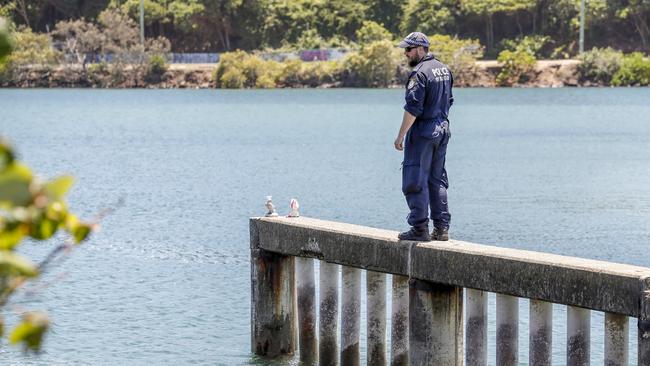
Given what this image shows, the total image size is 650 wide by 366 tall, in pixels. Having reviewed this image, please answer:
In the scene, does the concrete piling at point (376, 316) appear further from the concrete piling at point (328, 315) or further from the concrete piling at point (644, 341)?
the concrete piling at point (644, 341)

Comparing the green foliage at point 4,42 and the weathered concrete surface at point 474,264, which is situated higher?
the green foliage at point 4,42

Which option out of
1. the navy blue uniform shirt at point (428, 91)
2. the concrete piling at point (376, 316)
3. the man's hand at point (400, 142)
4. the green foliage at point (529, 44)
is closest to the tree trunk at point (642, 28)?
the green foliage at point (529, 44)

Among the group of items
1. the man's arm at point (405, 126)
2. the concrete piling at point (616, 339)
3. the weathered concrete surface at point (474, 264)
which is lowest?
the concrete piling at point (616, 339)

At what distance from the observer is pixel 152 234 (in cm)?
2948

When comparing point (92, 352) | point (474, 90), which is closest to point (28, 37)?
point (474, 90)

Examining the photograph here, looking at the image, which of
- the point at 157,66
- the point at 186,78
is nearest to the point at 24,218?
the point at 186,78

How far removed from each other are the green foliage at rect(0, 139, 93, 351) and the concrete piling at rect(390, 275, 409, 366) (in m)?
9.28

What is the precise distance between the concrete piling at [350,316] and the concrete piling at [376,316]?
4.5 inches

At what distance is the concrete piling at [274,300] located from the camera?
46.5ft

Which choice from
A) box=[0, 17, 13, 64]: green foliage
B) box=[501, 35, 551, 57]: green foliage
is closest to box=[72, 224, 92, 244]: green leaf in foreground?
box=[0, 17, 13, 64]: green foliage

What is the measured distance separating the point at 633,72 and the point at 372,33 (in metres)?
25.7

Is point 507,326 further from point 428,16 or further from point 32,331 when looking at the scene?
point 428,16

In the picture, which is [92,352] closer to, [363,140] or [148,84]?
[363,140]

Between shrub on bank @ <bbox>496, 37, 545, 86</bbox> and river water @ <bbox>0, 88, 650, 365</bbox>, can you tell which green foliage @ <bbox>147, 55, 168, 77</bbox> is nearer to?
shrub on bank @ <bbox>496, 37, 545, 86</bbox>
